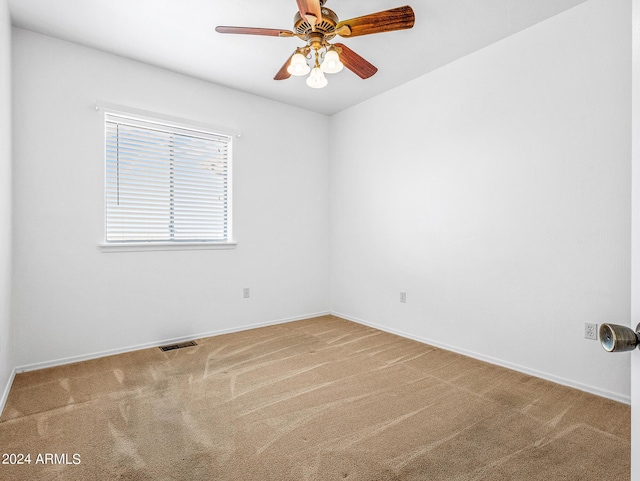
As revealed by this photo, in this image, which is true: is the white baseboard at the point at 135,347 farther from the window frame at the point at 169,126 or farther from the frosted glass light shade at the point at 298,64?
the frosted glass light shade at the point at 298,64

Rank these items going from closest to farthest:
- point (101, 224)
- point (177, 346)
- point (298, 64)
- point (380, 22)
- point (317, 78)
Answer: point (380, 22) < point (298, 64) < point (317, 78) < point (101, 224) < point (177, 346)

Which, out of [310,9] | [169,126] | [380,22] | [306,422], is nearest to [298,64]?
[310,9]

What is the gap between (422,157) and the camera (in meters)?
3.48

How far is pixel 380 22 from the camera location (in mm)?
1959

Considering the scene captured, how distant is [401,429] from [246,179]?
296 centimetres

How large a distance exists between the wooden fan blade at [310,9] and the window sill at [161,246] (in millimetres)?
2418

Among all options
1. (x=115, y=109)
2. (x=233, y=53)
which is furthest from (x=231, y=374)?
(x=233, y=53)

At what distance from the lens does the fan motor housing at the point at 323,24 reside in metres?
1.89

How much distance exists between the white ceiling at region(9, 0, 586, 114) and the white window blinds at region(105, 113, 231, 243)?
25.4 inches

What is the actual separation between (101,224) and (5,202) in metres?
0.75

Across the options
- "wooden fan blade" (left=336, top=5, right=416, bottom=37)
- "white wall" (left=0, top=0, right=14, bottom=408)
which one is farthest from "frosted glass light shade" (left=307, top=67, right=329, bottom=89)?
"white wall" (left=0, top=0, right=14, bottom=408)

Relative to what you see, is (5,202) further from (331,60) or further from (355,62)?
(355,62)

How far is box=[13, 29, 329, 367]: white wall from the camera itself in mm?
2725

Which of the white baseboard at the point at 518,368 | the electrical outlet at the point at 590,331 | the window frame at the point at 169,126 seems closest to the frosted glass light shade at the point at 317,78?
the window frame at the point at 169,126
